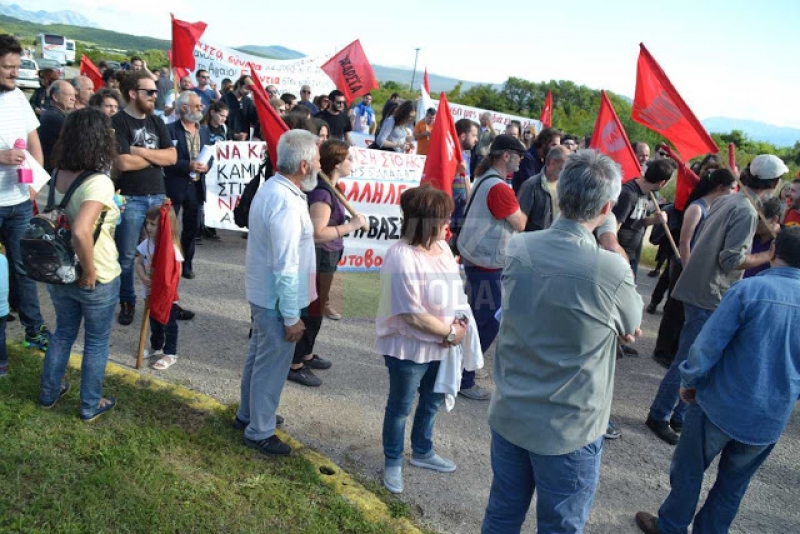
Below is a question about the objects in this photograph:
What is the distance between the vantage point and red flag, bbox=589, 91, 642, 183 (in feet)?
17.5

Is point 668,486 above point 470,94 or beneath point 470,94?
beneath

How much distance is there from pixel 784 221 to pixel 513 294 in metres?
4.31

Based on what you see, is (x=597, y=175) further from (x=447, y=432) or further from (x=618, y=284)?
(x=447, y=432)

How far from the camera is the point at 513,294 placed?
239 centimetres

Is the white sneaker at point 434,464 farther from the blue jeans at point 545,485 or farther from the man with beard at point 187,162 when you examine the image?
the man with beard at point 187,162

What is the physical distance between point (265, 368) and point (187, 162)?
3503mm

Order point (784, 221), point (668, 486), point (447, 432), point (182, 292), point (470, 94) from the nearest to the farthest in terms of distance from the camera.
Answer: point (668, 486) < point (447, 432) < point (784, 221) < point (182, 292) < point (470, 94)

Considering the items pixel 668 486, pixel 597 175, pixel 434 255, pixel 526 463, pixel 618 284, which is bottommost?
pixel 668 486

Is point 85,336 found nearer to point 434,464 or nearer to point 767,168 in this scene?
point 434,464

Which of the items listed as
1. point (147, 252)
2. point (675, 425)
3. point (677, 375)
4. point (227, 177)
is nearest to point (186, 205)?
point (227, 177)

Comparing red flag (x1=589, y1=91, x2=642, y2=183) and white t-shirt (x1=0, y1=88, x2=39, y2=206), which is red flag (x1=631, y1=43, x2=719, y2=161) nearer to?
red flag (x1=589, y1=91, x2=642, y2=183)

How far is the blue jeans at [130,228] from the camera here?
504cm

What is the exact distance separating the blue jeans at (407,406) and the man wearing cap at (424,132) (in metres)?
5.27

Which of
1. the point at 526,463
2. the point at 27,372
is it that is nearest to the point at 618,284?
the point at 526,463
